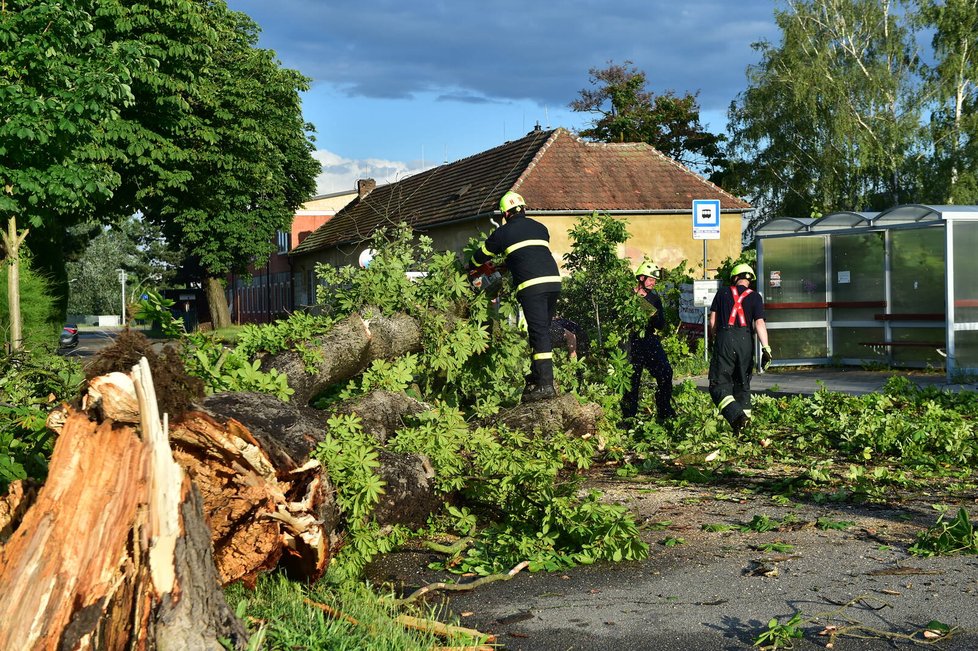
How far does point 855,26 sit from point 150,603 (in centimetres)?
4401

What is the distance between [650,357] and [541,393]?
9.06ft

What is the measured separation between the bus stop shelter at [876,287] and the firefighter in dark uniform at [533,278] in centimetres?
951

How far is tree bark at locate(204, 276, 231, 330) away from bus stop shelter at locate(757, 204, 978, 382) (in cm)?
2619

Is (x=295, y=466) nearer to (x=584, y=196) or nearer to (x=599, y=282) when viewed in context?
(x=599, y=282)

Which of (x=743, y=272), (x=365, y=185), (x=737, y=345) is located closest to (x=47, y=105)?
(x=743, y=272)

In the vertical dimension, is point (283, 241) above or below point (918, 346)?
above

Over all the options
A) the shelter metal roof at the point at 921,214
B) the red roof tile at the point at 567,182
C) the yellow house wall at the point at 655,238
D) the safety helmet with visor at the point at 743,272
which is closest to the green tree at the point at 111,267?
the red roof tile at the point at 567,182

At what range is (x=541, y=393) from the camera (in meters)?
9.06

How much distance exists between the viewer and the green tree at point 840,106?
41562 millimetres

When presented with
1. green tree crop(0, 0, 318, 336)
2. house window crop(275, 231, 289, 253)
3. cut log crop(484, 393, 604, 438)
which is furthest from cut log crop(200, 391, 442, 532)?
house window crop(275, 231, 289, 253)

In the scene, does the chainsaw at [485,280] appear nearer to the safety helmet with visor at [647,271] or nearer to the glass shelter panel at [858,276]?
the safety helmet with visor at [647,271]

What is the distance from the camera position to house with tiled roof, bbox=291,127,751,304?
32.3 meters

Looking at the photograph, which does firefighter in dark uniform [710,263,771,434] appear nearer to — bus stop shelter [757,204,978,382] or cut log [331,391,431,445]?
cut log [331,391,431,445]

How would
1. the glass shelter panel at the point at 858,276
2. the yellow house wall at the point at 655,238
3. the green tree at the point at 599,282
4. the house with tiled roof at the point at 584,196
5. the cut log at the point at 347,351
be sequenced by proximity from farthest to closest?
the house with tiled roof at the point at 584,196 → the yellow house wall at the point at 655,238 → the glass shelter panel at the point at 858,276 → the green tree at the point at 599,282 → the cut log at the point at 347,351
